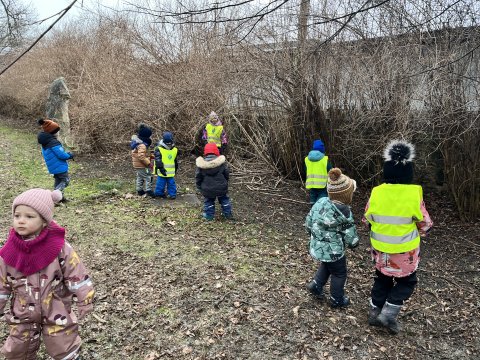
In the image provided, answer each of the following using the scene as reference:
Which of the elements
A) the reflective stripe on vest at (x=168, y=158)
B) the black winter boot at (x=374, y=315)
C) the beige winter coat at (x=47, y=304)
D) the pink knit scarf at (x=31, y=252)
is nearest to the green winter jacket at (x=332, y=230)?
the black winter boot at (x=374, y=315)

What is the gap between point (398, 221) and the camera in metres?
3.46

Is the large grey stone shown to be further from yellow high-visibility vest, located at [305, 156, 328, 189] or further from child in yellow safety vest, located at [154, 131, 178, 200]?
yellow high-visibility vest, located at [305, 156, 328, 189]

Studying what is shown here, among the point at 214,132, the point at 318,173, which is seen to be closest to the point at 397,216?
the point at 318,173

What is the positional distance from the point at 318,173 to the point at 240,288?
3093 millimetres

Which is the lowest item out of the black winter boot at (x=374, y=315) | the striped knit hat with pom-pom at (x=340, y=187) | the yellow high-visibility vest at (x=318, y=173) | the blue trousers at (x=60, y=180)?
the black winter boot at (x=374, y=315)

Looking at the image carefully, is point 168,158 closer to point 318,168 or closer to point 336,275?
point 318,168

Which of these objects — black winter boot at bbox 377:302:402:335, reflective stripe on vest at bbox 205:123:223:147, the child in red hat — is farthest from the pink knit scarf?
reflective stripe on vest at bbox 205:123:223:147

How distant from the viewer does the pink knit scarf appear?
250 cm

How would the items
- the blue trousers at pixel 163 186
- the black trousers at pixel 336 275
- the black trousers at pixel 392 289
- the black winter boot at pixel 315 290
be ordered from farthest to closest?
1. the blue trousers at pixel 163 186
2. the black winter boot at pixel 315 290
3. the black trousers at pixel 336 275
4. the black trousers at pixel 392 289

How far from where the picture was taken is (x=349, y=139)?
299 inches

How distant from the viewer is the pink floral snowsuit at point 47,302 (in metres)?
2.56

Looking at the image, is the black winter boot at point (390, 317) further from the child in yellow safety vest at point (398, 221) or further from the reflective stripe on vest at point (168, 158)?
the reflective stripe on vest at point (168, 158)

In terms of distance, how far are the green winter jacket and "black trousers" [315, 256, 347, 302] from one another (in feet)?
0.39

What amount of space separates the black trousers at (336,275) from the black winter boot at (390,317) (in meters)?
0.44
